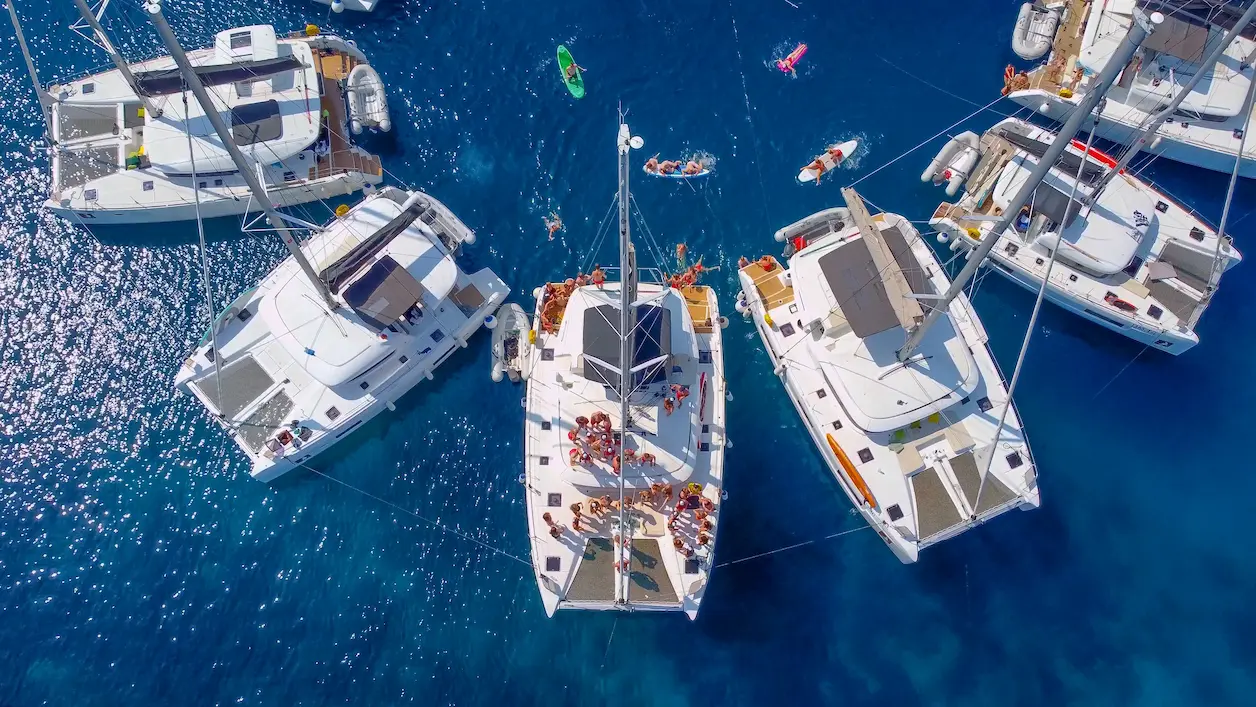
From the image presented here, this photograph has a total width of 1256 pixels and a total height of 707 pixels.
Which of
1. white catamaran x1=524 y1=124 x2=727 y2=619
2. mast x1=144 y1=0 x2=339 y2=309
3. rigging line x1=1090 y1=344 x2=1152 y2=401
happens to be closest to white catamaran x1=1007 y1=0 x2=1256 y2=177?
rigging line x1=1090 y1=344 x2=1152 y2=401

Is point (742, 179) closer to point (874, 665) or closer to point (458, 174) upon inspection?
point (458, 174)

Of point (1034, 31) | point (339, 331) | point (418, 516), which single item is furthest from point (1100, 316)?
point (339, 331)

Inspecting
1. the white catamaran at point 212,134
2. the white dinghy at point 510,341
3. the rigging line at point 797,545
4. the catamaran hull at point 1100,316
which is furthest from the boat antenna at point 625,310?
the catamaran hull at point 1100,316

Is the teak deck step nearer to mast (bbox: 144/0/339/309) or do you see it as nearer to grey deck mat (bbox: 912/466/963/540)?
grey deck mat (bbox: 912/466/963/540)

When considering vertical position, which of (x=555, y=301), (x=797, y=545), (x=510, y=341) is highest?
(x=555, y=301)

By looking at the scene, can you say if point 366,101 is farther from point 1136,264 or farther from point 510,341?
point 1136,264

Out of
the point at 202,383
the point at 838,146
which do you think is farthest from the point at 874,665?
the point at 202,383
